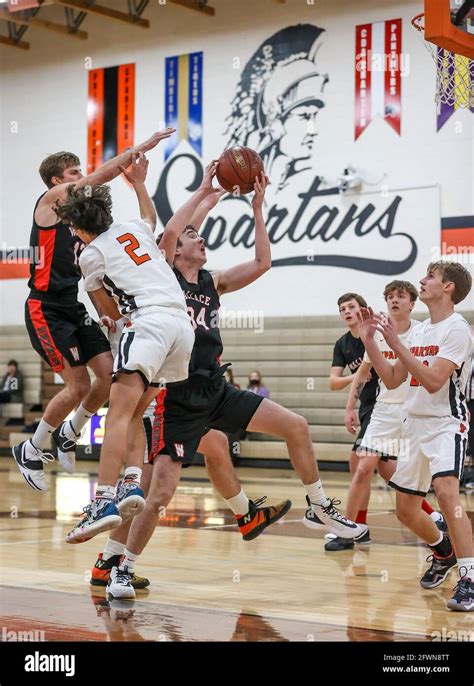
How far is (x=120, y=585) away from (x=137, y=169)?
2249 mm

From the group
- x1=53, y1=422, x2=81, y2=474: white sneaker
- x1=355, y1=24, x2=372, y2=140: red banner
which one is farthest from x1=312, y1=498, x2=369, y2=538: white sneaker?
x1=355, y1=24, x2=372, y2=140: red banner

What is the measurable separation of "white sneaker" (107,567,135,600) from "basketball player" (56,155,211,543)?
500 millimetres

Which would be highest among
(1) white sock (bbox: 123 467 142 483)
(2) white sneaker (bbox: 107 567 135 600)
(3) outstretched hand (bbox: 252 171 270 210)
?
(3) outstretched hand (bbox: 252 171 270 210)

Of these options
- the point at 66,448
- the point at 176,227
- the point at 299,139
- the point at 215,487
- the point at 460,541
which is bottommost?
the point at 460,541

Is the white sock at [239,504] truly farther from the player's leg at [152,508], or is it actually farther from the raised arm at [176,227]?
the raised arm at [176,227]

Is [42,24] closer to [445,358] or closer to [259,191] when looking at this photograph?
[259,191]

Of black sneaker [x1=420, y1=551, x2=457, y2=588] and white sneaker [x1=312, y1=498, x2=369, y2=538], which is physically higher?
white sneaker [x1=312, y1=498, x2=369, y2=538]

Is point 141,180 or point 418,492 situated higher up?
point 141,180

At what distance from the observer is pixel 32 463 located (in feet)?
20.5

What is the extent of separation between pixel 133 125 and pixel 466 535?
13.7m

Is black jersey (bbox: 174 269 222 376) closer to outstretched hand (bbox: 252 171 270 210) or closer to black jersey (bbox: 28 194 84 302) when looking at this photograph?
outstretched hand (bbox: 252 171 270 210)

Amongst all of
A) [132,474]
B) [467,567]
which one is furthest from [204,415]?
[467,567]

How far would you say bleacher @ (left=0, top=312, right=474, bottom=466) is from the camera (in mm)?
14977
